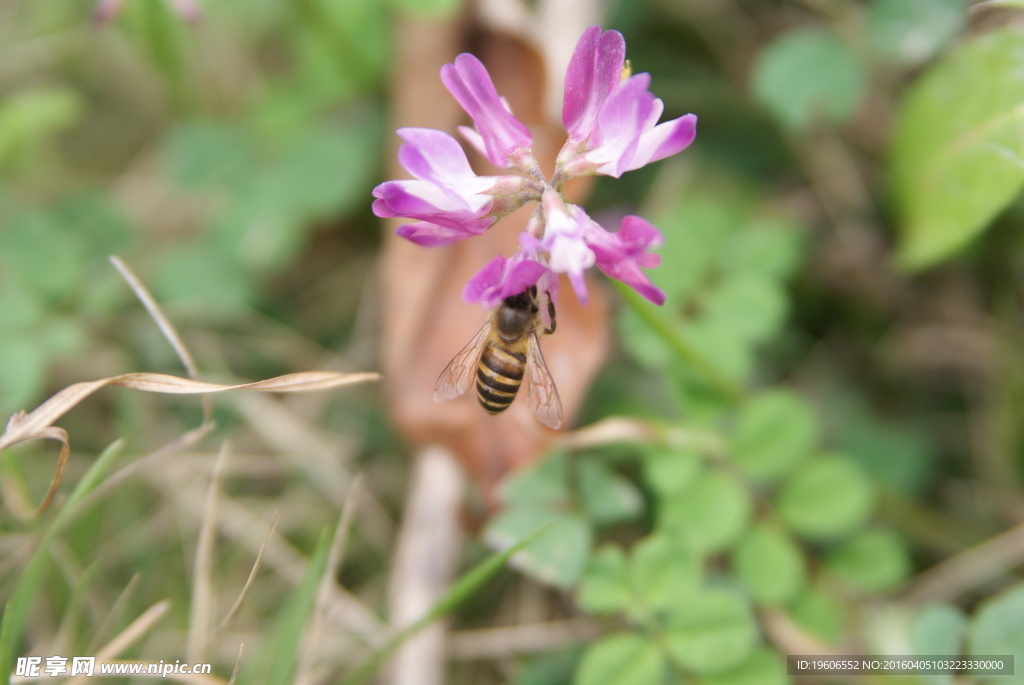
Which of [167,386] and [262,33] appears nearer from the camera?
[167,386]

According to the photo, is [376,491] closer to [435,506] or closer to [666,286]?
[435,506]

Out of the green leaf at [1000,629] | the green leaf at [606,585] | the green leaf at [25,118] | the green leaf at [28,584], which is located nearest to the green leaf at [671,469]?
the green leaf at [606,585]

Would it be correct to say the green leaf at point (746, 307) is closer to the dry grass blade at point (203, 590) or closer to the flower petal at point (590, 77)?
the flower petal at point (590, 77)

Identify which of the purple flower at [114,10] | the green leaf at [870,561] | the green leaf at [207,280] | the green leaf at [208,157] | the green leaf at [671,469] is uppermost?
the purple flower at [114,10]

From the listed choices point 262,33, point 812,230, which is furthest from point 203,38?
point 812,230

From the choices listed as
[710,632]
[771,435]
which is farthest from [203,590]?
[771,435]
